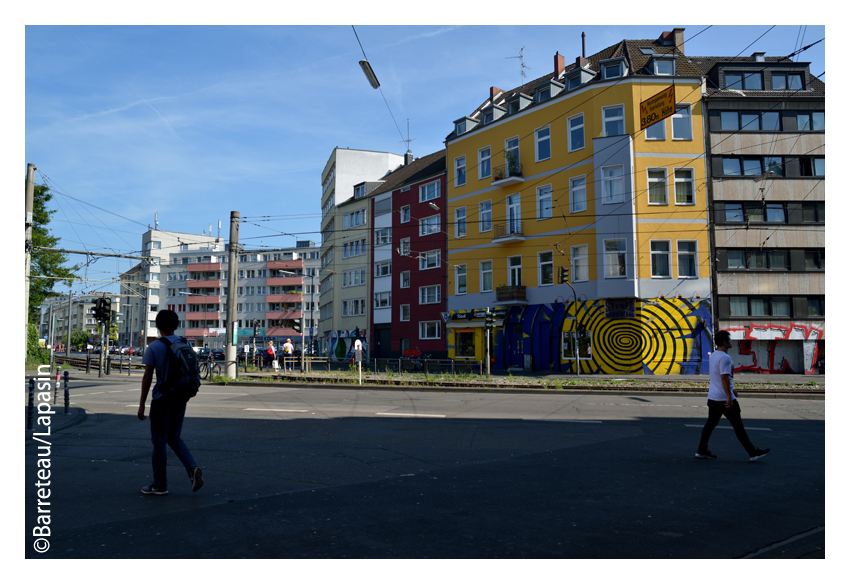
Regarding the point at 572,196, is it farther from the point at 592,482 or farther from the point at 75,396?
the point at 592,482

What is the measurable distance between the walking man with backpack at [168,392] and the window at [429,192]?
40385 mm

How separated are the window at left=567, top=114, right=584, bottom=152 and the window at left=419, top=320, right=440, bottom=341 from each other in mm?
15704

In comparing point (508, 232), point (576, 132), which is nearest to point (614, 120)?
point (576, 132)

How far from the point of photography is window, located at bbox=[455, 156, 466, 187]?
1672 inches

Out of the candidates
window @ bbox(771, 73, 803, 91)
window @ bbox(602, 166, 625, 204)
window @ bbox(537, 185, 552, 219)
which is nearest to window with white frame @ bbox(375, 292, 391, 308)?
window @ bbox(537, 185, 552, 219)

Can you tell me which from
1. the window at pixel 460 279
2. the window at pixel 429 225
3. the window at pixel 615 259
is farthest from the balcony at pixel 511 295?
the window at pixel 429 225

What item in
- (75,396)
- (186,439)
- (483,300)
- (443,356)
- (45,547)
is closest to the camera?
(45,547)

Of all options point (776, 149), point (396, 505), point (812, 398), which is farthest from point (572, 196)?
point (396, 505)

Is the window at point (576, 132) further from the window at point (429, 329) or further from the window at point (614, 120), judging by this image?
the window at point (429, 329)

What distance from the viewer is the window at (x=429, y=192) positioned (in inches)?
1795

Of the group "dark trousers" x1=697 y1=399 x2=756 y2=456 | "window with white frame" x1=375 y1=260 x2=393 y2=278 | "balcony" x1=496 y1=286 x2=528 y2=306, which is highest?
"window with white frame" x1=375 y1=260 x2=393 y2=278

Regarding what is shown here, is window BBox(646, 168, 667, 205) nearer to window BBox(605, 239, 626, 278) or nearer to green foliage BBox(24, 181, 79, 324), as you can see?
window BBox(605, 239, 626, 278)

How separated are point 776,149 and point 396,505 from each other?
34469 mm

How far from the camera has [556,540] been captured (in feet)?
15.0
